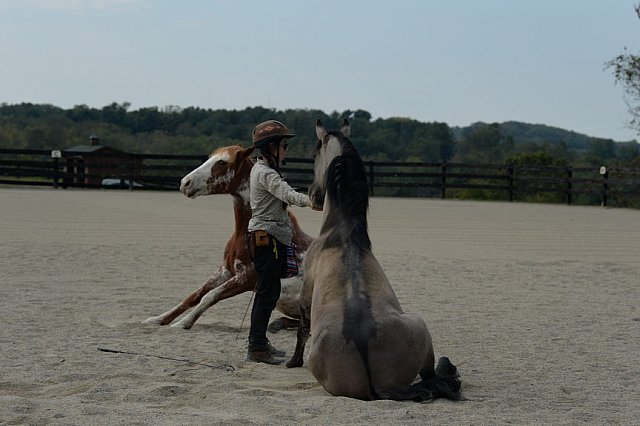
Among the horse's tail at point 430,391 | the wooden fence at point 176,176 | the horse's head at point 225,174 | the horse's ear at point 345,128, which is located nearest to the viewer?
the horse's tail at point 430,391

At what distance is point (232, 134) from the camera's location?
232 ft

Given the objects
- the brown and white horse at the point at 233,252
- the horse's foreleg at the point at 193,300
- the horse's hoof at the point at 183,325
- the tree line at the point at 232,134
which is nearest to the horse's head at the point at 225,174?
the brown and white horse at the point at 233,252

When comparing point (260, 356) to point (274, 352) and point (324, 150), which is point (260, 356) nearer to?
point (274, 352)

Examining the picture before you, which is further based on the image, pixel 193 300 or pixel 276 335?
pixel 193 300

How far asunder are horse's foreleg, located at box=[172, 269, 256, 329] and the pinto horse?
1.75m

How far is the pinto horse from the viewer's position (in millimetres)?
5453

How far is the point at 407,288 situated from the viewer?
36.6 feet

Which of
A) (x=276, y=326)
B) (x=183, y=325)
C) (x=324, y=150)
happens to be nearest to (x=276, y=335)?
(x=276, y=326)

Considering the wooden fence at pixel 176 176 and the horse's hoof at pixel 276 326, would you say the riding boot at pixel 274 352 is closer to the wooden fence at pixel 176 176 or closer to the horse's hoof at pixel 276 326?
the horse's hoof at pixel 276 326

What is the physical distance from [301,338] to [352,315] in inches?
44.9

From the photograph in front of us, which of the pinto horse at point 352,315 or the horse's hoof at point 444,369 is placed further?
the horse's hoof at point 444,369

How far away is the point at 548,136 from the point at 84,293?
452ft

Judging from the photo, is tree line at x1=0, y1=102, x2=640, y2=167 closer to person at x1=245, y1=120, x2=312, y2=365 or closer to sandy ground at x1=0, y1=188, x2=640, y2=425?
sandy ground at x1=0, y1=188, x2=640, y2=425

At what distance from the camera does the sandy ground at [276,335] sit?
525 cm
